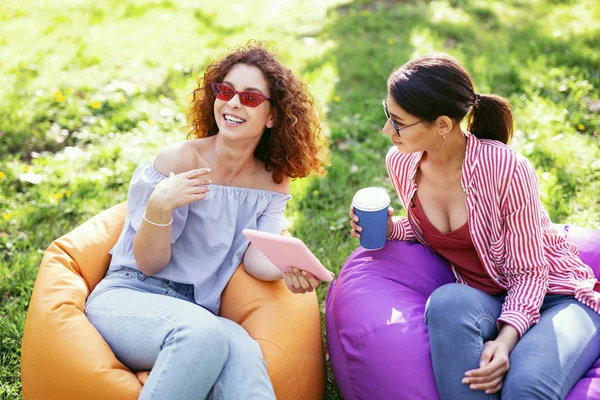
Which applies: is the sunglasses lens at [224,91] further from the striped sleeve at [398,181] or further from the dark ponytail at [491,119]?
the dark ponytail at [491,119]

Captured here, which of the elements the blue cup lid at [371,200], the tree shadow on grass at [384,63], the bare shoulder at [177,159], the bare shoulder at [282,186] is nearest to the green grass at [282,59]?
the tree shadow on grass at [384,63]

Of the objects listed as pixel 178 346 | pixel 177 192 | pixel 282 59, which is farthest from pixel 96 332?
pixel 282 59

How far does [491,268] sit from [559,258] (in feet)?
0.99

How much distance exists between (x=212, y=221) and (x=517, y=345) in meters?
1.39

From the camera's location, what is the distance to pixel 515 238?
93.7 inches

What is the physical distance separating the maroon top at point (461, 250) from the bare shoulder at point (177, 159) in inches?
41.2

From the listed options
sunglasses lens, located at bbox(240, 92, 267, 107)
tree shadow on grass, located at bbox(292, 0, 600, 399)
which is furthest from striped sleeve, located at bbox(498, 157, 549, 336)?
sunglasses lens, located at bbox(240, 92, 267, 107)

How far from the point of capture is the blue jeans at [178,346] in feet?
6.91

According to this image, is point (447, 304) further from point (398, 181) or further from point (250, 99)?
point (250, 99)

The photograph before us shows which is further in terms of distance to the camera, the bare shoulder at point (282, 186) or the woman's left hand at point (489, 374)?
the bare shoulder at point (282, 186)

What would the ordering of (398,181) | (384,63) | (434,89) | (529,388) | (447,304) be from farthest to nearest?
(384,63), (398,181), (434,89), (447,304), (529,388)

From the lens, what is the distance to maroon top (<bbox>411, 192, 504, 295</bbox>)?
257 centimetres

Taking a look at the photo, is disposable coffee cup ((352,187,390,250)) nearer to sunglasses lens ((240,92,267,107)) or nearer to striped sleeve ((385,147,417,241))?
striped sleeve ((385,147,417,241))

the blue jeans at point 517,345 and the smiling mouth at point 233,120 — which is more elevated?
the smiling mouth at point 233,120
